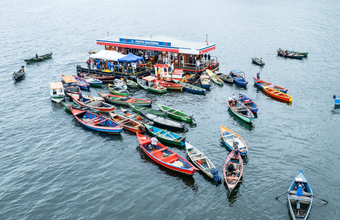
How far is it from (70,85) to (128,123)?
1965 centimetres

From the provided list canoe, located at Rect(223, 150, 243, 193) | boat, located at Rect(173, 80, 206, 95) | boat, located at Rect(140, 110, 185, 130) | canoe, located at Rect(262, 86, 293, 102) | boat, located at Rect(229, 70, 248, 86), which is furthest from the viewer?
boat, located at Rect(229, 70, 248, 86)

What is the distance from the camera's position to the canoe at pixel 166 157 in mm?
32438

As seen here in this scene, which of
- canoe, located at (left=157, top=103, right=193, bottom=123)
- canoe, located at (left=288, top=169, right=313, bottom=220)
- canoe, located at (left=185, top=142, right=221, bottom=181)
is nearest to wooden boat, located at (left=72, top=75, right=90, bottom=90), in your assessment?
canoe, located at (left=157, top=103, right=193, bottom=123)

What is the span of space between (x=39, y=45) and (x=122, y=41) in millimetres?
43628

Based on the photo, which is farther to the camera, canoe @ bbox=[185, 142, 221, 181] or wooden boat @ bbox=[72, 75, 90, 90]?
wooden boat @ bbox=[72, 75, 90, 90]

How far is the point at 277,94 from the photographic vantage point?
53219 millimetres

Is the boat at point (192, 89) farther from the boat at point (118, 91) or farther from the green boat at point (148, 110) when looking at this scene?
the green boat at point (148, 110)

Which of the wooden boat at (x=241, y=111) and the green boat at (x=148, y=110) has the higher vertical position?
the green boat at (x=148, y=110)

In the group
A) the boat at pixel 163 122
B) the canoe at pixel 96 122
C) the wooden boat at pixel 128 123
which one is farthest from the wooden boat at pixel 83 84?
the boat at pixel 163 122

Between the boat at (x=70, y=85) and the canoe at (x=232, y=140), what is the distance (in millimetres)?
28109

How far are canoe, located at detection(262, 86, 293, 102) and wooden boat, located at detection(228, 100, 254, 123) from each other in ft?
29.3

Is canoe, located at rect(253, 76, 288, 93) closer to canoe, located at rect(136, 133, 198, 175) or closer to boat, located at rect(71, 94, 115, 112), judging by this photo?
boat, located at rect(71, 94, 115, 112)

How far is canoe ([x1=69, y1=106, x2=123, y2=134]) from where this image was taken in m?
41.1

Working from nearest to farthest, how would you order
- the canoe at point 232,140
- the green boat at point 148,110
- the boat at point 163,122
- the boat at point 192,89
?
the canoe at point 232,140 → the boat at point 163,122 → the green boat at point 148,110 → the boat at point 192,89
